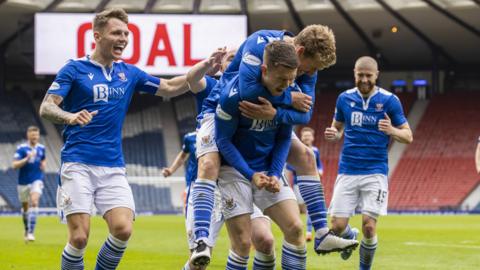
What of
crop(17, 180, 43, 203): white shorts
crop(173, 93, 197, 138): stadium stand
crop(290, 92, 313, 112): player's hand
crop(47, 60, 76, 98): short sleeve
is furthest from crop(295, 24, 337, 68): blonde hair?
crop(173, 93, 197, 138): stadium stand

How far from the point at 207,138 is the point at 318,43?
4.21ft

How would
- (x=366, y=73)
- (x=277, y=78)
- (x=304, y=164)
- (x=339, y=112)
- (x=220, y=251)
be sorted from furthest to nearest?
(x=220, y=251) < (x=339, y=112) < (x=366, y=73) < (x=304, y=164) < (x=277, y=78)

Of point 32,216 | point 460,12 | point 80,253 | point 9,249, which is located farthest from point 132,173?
point 80,253

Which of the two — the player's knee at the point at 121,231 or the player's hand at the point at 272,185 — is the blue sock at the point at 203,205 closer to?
the player's hand at the point at 272,185

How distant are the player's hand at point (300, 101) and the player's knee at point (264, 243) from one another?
1225 millimetres

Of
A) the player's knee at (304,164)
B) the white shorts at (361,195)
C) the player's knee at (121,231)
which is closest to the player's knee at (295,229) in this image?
the player's knee at (304,164)

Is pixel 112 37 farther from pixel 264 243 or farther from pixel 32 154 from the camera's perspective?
pixel 32 154

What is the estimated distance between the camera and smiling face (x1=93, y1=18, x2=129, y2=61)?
806 cm

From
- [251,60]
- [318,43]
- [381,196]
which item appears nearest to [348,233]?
[381,196]

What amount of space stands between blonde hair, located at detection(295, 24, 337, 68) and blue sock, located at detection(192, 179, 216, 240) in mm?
1328

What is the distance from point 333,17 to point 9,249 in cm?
2480

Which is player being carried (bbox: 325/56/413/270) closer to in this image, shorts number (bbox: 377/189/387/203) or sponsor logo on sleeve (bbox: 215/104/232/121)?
shorts number (bbox: 377/189/387/203)

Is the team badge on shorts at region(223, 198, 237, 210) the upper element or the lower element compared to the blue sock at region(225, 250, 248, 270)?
upper

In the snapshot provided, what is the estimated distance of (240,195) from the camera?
23.8 ft
